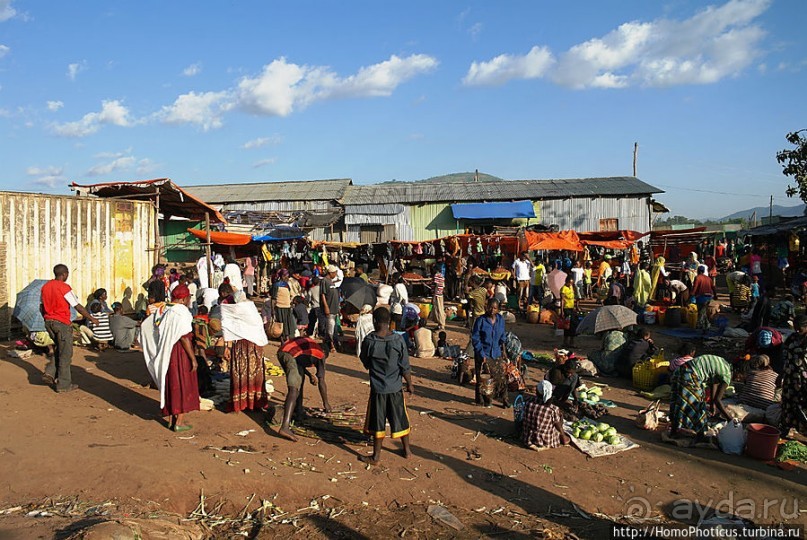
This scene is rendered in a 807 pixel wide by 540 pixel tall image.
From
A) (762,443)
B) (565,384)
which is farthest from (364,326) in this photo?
(762,443)

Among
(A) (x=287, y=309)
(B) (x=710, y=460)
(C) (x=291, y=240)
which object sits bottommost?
(B) (x=710, y=460)

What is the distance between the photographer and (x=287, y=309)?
36.3 ft

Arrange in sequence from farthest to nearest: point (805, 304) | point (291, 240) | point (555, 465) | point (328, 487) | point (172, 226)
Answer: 1. point (291, 240)
2. point (172, 226)
3. point (805, 304)
4. point (555, 465)
5. point (328, 487)

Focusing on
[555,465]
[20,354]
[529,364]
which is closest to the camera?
[555,465]

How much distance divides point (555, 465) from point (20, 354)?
926 cm

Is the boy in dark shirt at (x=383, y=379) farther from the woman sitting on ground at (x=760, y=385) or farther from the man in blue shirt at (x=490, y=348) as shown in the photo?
the woman sitting on ground at (x=760, y=385)

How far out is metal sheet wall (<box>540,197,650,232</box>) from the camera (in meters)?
27.8

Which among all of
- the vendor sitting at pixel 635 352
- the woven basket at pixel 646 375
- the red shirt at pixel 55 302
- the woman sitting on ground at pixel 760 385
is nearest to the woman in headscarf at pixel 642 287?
the vendor sitting at pixel 635 352

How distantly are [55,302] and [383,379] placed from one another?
195 inches

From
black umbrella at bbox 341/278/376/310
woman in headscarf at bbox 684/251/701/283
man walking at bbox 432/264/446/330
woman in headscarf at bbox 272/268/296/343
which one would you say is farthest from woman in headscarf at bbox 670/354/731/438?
woman in headscarf at bbox 684/251/701/283

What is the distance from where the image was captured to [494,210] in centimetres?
2706

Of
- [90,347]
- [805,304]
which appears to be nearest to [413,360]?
[90,347]

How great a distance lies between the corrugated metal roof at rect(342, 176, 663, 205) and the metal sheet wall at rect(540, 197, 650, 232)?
34 cm

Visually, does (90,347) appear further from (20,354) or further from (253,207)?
(253,207)
